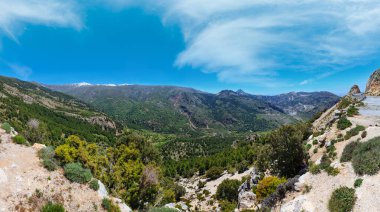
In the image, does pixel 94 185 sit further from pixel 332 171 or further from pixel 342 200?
pixel 332 171

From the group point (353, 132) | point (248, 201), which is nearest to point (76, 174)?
point (248, 201)

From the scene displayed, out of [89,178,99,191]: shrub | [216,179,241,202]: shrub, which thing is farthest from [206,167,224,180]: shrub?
[89,178,99,191]: shrub

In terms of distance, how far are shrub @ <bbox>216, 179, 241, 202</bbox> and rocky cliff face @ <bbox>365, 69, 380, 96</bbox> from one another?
165 feet

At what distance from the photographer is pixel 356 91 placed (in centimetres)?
9338

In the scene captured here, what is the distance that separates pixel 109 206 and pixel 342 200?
21388mm

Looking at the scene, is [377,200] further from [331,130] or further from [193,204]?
[193,204]

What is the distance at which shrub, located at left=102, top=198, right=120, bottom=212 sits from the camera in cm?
2373

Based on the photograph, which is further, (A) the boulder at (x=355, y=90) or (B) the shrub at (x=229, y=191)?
(A) the boulder at (x=355, y=90)

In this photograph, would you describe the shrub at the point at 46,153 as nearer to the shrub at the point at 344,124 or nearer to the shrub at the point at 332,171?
the shrub at the point at 332,171

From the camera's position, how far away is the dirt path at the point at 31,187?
65.4ft

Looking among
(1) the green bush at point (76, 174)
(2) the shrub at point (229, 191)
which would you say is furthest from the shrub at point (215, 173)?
(1) the green bush at point (76, 174)

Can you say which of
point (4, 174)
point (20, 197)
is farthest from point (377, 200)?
point (4, 174)

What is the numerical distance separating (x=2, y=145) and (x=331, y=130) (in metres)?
45.7

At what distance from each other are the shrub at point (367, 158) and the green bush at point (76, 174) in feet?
87.7
